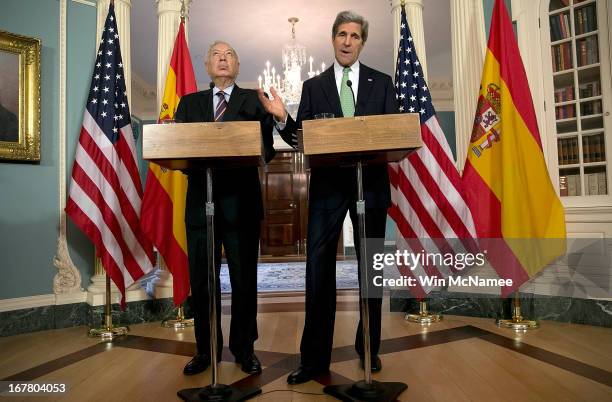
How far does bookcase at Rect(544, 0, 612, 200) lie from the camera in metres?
3.08

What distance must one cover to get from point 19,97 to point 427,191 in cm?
306

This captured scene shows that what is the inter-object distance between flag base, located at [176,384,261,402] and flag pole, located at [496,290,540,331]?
1932mm

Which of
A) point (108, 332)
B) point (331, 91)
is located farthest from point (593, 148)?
point (108, 332)

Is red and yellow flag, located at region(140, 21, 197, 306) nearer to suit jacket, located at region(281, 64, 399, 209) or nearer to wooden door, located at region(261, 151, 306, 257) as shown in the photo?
suit jacket, located at region(281, 64, 399, 209)

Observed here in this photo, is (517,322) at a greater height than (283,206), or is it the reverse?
(283,206)

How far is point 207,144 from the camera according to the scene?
1.55m

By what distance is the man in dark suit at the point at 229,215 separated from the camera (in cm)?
211

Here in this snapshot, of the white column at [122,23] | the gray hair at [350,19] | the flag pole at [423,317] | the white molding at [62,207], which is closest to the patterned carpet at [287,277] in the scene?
the flag pole at [423,317]

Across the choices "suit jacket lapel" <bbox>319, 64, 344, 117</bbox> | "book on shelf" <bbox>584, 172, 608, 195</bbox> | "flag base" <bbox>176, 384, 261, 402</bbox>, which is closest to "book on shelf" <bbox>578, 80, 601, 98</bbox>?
"book on shelf" <bbox>584, 172, 608, 195</bbox>

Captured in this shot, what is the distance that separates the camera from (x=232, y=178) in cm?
211

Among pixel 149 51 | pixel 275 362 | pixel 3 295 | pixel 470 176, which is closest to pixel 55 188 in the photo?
pixel 3 295

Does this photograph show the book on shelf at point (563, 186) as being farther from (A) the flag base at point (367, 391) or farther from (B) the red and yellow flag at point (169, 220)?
(B) the red and yellow flag at point (169, 220)

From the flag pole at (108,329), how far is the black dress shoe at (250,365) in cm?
123

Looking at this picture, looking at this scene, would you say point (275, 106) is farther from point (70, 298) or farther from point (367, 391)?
point (70, 298)
